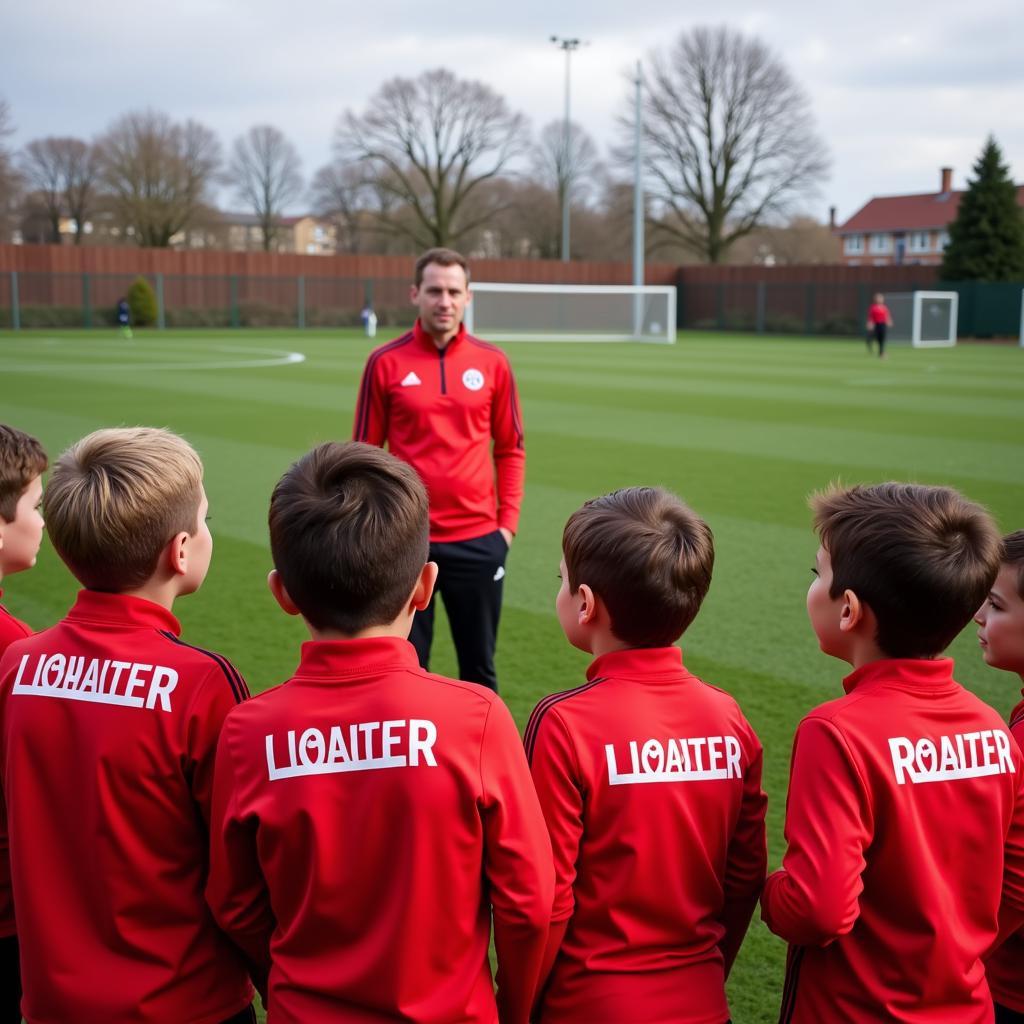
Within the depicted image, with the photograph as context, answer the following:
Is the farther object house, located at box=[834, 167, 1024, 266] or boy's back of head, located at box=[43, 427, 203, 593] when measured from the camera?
house, located at box=[834, 167, 1024, 266]

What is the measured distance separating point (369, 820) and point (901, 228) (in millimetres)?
104634

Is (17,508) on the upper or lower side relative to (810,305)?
lower

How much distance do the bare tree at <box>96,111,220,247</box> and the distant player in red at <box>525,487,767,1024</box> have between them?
223 ft

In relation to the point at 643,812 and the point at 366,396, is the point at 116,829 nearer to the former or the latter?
the point at 643,812

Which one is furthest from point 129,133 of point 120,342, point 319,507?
point 319,507

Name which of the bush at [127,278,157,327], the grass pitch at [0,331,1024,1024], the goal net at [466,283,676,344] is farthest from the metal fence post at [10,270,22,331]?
the goal net at [466,283,676,344]

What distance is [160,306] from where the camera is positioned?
164 feet

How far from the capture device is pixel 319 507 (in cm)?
191

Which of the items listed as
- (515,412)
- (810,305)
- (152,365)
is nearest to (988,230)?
(810,305)

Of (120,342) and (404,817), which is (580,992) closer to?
(404,817)

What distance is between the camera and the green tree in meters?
47.8

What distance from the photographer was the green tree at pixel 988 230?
47844mm

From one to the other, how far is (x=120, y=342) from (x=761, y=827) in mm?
37325

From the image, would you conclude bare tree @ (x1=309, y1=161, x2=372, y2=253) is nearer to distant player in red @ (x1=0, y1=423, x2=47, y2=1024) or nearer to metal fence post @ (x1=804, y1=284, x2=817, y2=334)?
metal fence post @ (x1=804, y1=284, x2=817, y2=334)
